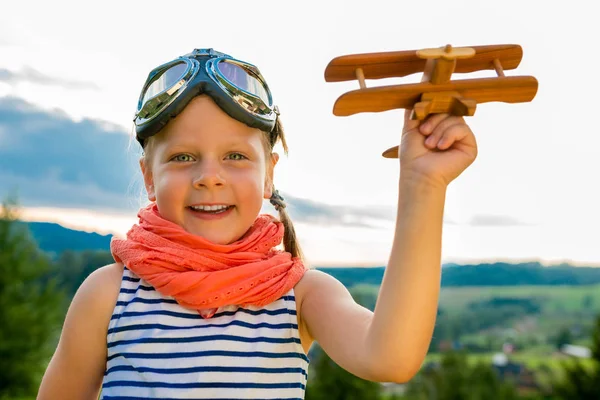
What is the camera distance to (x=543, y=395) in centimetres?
4672

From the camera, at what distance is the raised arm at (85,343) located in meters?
2.75

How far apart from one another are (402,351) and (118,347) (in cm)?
111

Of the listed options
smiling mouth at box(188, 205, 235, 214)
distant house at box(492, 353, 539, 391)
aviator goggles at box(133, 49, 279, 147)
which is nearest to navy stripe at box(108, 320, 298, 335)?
smiling mouth at box(188, 205, 235, 214)

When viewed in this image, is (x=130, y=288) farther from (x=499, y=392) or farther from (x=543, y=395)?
(x=543, y=395)

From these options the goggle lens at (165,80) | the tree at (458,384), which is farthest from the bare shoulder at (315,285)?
the tree at (458,384)

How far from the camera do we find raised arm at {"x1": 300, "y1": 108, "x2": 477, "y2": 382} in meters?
2.09

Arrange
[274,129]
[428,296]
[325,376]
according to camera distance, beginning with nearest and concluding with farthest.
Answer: [428,296] < [274,129] < [325,376]

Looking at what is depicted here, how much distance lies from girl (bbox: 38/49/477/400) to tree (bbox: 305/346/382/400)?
29.8 metres

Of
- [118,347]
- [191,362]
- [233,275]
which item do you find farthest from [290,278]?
[118,347]

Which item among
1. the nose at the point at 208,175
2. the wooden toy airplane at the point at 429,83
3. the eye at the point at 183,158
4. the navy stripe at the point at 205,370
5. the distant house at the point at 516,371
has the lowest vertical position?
the distant house at the point at 516,371

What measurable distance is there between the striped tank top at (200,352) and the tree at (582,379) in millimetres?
34302

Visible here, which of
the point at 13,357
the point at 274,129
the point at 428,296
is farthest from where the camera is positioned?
the point at 13,357

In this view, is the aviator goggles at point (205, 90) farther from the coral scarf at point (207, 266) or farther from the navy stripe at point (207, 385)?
the navy stripe at point (207, 385)

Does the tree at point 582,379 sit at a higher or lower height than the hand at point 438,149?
lower
